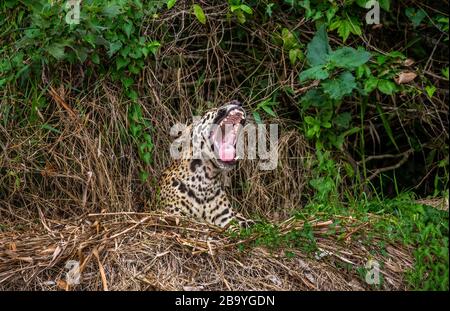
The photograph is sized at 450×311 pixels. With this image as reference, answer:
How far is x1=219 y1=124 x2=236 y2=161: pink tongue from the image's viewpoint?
6801 mm

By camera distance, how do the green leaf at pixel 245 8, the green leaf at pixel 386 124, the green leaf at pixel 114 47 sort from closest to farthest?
1. the green leaf at pixel 114 47
2. the green leaf at pixel 245 8
3. the green leaf at pixel 386 124

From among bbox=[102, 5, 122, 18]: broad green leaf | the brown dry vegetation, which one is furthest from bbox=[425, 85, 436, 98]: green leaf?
bbox=[102, 5, 122, 18]: broad green leaf

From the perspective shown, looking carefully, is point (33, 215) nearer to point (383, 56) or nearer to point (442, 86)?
point (383, 56)

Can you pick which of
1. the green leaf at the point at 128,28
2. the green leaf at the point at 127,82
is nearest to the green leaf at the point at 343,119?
the green leaf at the point at 127,82

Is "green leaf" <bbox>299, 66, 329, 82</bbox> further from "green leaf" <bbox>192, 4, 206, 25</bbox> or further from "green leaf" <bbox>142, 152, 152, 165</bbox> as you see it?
"green leaf" <bbox>142, 152, 152, 165</bbox>

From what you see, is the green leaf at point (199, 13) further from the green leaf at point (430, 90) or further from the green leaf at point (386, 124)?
the green leaf at point (430, 90)

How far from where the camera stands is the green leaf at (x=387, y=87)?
6.87 meters

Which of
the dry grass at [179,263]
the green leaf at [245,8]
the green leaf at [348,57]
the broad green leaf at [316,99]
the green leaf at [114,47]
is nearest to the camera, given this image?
the dry grass at [179,263]

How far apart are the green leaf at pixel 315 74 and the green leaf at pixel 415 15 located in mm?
924

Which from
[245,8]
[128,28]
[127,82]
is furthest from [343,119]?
[128,28]

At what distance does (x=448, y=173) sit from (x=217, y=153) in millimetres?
1746

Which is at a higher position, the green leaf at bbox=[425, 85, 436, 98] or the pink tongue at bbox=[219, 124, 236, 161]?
the green leaf at bbox=[425, 85, 436, 98]

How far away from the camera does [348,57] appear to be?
6906mm

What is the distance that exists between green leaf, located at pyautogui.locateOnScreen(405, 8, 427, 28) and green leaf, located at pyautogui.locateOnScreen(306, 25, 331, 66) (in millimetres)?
714
